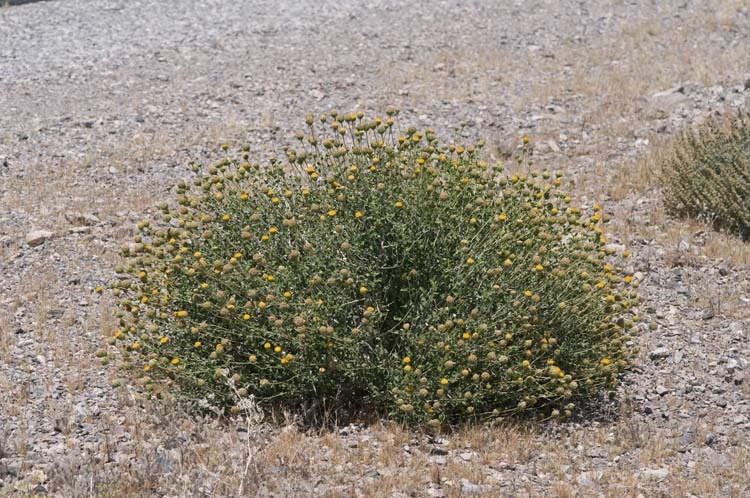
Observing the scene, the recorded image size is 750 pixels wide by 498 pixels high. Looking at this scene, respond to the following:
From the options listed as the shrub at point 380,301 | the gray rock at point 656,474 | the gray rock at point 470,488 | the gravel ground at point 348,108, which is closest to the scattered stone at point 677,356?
the gravel ground at point 348,108

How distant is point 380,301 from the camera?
5020mm

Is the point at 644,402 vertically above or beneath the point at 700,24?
beneath

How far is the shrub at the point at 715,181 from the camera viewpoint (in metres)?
7.41

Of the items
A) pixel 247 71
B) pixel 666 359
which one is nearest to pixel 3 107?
pixel 247 71

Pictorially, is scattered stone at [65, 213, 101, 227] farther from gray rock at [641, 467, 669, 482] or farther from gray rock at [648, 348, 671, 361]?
gray rock at [641, 467, 669, 482]

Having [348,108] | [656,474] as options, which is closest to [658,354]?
[656,474]

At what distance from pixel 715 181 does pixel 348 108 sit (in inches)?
166

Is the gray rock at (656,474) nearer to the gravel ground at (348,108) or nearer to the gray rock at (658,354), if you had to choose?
the gravel ground at (348,108)

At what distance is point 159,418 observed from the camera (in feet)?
16.1

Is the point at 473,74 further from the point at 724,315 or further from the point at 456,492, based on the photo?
the point at 456,492

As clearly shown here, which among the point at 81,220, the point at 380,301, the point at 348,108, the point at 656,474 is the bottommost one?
the point at 656,474

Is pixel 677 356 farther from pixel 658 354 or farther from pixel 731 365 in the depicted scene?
pixel 731 365

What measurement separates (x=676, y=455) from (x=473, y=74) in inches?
297

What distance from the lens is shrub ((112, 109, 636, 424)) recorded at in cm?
478
